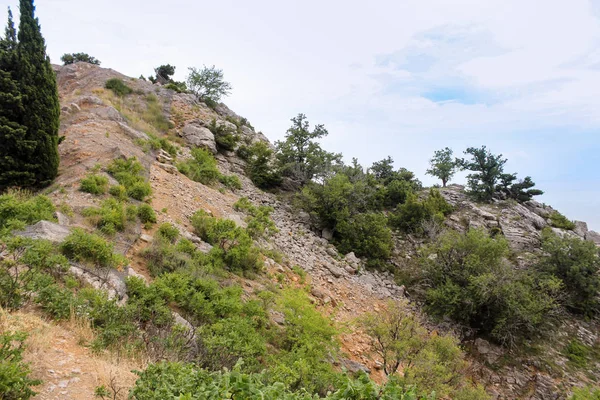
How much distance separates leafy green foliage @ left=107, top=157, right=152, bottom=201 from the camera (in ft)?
31.5

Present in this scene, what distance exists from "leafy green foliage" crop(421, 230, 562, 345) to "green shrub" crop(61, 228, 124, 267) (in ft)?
33.4

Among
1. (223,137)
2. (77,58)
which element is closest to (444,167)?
(223,137)

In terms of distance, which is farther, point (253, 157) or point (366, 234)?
point (253, 157)

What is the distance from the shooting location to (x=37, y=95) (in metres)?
9.98

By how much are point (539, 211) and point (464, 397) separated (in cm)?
1939

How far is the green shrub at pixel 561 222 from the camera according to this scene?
Result: 18906 mm

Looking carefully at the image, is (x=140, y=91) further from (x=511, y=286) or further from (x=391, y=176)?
(x=511, y=286)

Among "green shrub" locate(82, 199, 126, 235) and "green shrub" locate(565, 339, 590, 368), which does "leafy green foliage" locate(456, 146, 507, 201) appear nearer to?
"green shrub" locate(565, 339, 590, 368)

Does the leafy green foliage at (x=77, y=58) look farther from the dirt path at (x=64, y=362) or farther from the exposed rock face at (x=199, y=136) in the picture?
the dirt path at (x=64, y=362)

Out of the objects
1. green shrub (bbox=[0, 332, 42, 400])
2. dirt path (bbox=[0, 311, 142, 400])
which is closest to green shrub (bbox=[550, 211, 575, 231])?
dirt path (bbox=[0, 311, 142, 400])

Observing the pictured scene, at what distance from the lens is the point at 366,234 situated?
1470 cm

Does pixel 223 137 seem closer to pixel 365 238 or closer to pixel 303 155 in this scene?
pixel 303 155

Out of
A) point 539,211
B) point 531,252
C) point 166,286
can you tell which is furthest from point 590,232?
point 166,286

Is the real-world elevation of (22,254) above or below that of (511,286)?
below
